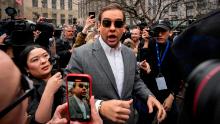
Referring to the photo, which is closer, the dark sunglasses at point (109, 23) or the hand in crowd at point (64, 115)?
the hand in crowd at point (64, 115)

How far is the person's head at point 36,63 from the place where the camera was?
2785 mm

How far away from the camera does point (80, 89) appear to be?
186cm

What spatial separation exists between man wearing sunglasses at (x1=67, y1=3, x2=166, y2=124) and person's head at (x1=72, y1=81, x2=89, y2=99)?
0.57 meters

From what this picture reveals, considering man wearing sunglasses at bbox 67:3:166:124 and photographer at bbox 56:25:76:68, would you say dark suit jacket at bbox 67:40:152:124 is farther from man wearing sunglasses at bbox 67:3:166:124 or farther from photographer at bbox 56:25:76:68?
photographer at bbox 56:25:76:68

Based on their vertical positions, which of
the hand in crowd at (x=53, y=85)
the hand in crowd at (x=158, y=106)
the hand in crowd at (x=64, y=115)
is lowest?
the hand in crowd at (x=158, y=106)

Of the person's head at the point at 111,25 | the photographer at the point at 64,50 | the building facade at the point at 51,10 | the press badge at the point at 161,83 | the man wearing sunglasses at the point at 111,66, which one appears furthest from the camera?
the building facade at the point at 51,10

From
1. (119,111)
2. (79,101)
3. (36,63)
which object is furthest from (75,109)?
(36,63)

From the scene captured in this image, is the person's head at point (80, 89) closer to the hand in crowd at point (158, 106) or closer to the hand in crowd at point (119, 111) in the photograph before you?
the hand in crowd at point (119, 111)

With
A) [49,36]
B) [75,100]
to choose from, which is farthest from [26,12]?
[75,100]

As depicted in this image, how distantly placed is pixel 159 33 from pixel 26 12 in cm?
5684

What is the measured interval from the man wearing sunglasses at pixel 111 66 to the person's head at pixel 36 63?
0.96 ft

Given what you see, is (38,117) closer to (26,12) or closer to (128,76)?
(128,76)

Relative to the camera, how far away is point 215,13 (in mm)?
1170

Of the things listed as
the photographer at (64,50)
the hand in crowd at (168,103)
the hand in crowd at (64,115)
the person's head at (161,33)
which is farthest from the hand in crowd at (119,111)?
the photographer at (64,50)
